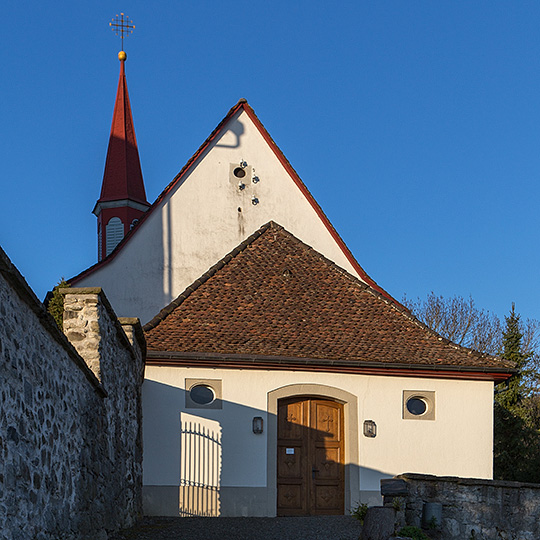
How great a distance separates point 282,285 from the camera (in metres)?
17.2

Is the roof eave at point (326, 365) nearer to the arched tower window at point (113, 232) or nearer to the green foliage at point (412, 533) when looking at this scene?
the green foliage at point (412, 533)

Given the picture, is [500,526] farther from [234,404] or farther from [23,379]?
[23,379]

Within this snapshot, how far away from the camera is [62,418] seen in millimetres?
7680

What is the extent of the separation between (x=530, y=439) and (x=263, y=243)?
13.0 metres

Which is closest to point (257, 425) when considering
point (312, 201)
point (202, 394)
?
point (202, 394)

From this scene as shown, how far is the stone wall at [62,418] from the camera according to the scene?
611 centimetres

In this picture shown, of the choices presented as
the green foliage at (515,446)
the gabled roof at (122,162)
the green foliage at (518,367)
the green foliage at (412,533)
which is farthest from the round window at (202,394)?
the green foliage at (518,367)

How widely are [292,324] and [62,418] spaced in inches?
346

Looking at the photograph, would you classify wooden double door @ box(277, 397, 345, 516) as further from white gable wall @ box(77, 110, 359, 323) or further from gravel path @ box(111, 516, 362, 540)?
white gable wall @ box(77, 110, 359, 323)

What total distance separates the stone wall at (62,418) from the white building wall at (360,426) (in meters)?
3.08

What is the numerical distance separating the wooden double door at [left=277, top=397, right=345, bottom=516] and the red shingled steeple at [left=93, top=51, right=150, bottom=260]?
43.6 ft

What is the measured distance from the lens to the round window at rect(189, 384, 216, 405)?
49.6 feet

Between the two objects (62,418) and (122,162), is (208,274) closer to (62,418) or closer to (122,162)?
(62,418)

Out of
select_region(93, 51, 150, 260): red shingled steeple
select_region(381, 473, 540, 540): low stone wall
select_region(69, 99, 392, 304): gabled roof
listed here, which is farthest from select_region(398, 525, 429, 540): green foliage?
select_region(93, 51, 150, 260): red shingled steeple
